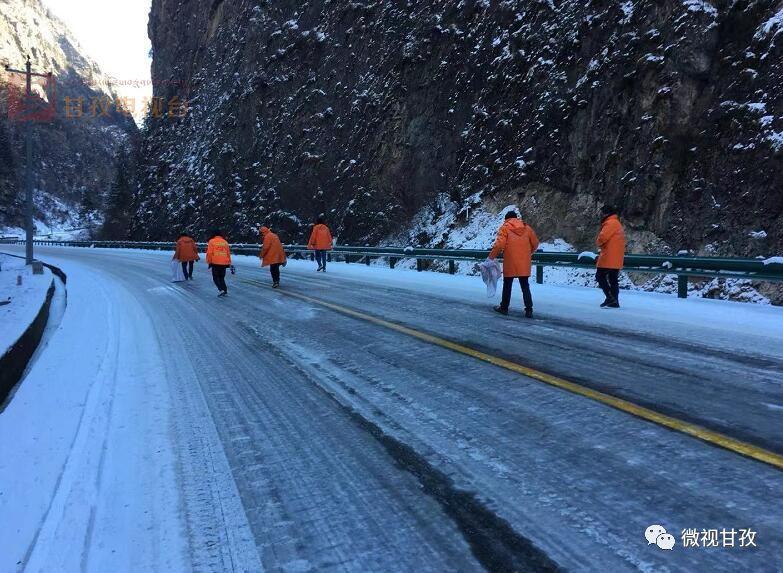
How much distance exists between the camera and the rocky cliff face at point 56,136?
357ft

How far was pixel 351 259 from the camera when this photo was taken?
25.1 metres

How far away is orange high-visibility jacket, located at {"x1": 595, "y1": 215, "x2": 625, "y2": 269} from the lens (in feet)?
29.8

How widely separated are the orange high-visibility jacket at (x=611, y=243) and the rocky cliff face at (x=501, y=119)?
5.26m

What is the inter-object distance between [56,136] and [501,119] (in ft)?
Result: 481

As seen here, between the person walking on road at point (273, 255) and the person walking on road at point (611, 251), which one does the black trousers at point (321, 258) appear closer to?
the person walking on road at point (273, 255)

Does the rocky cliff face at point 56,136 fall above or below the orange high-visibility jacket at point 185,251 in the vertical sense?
above

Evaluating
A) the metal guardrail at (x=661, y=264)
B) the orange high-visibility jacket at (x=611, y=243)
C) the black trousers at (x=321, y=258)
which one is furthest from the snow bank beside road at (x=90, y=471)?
the black trousers at (x=321, y=258)

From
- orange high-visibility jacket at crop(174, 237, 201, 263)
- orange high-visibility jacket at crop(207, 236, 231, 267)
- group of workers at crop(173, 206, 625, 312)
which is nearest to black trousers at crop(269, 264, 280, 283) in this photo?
orange high-visibility jacket at crop(207, 236, 231, 267)

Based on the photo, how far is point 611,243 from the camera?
9.16 meters

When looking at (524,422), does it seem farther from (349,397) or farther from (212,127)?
(212,127)

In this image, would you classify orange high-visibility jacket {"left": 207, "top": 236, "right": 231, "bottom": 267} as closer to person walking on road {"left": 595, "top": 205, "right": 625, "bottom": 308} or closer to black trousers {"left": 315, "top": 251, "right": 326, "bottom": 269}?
black trousers {"left": 315, "top": 251, "right": 326, "bottom": 269}

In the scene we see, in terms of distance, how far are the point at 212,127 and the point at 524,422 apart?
151 ft

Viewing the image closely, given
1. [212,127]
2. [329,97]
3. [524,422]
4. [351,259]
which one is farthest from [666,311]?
[212,127]

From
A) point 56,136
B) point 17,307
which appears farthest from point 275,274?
point 56,136
